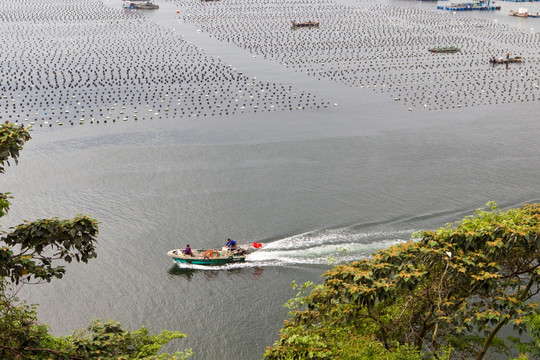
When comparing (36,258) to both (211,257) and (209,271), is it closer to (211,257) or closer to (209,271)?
(211,257)

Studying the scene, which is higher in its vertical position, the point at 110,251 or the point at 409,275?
the point at 409,275

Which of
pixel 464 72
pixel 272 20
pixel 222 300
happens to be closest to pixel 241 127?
pixel 222 300

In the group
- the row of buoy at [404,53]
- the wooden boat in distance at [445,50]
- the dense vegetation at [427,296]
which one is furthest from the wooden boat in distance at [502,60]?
the dense vegetation at [427,296]

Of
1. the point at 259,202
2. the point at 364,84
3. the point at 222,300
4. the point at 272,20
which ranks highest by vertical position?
the point at 272,20

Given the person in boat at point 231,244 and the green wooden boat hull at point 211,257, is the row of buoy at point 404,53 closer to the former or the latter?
the person in boat at point 231,244

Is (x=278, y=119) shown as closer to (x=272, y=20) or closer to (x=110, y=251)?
(x=110, y=251)

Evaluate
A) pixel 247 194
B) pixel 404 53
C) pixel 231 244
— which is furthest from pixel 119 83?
pixel 404 53
